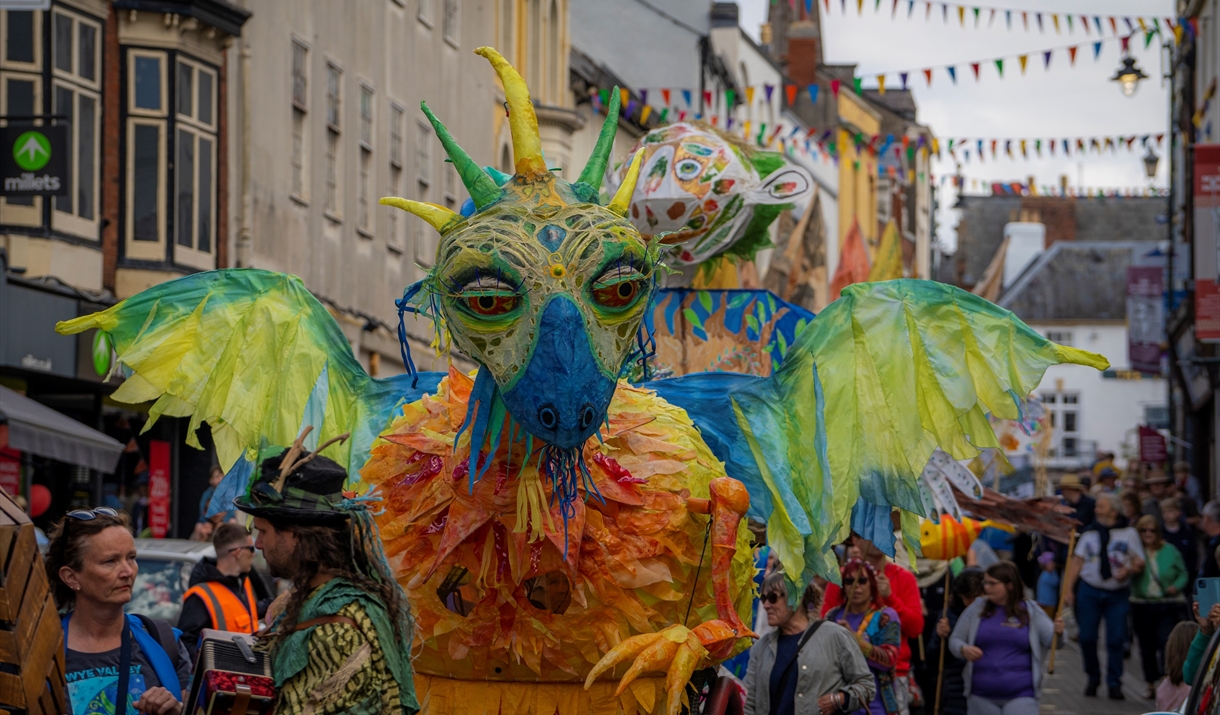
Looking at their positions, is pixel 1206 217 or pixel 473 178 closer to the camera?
pixel 473 178

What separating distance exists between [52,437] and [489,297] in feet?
29.8

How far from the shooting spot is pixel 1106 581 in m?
15.0

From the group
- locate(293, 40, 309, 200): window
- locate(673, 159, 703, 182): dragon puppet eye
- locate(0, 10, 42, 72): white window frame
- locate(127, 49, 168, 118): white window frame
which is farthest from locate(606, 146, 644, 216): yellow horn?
locate(293, 40, 309, 200): window

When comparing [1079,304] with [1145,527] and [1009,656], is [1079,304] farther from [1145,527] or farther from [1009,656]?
[1009,656]

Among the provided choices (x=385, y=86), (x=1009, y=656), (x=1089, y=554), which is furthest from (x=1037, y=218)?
(x=1009, y=656)

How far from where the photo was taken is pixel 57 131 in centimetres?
1417

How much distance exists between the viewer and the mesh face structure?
482cm

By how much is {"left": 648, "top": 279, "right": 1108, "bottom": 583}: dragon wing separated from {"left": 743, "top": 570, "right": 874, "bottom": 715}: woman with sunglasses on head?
1761 millimetres

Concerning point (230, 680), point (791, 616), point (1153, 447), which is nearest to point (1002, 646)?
point (791, 616)

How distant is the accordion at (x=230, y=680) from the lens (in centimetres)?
404

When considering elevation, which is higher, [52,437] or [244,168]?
[244,168]

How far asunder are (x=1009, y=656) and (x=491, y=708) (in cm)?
500

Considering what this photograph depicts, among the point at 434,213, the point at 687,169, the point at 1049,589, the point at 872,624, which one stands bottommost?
the point at 1049,589

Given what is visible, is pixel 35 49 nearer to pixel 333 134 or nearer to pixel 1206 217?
pixel 333 134
